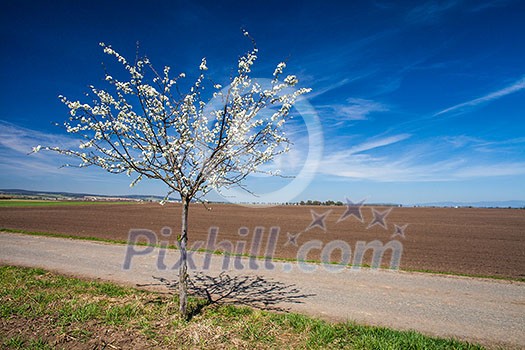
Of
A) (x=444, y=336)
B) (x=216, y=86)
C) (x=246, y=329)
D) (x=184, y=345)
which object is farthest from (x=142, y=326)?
(x=444, y=336)

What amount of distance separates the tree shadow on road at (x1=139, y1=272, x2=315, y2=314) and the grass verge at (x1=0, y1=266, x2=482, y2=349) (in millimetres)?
719

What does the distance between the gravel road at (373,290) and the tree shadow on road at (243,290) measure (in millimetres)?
437

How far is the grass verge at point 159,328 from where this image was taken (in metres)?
5.82

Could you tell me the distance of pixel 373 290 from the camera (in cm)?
1010

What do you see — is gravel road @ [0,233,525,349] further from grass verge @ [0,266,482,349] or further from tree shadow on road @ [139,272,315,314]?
grass verge @ [0,266,482,349]

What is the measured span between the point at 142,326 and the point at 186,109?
15.5ft

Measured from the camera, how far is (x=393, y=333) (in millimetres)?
6488

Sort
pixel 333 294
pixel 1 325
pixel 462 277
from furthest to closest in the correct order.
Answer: pixel 462 277 → pixel 333 294 → pixel 1 325

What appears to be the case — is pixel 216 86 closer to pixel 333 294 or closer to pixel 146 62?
pixel 146 62

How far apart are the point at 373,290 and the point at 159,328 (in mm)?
6835

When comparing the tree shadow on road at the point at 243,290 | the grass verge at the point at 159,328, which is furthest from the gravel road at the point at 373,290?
the grass verge at the point at 159,328

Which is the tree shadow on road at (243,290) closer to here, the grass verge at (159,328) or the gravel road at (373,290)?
the gravel road at (373,290)

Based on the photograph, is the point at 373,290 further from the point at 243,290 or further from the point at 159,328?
the point at 159,328

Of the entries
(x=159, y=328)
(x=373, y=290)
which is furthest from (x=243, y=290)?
(x=373, y=290)
